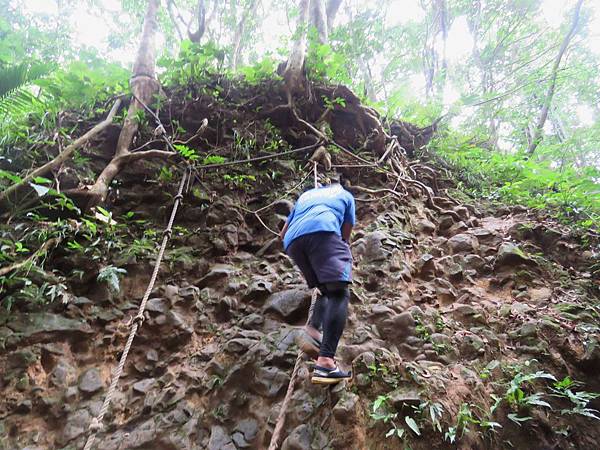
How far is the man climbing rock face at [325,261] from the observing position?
2568 mm

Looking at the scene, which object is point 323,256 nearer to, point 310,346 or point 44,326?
point 310,346

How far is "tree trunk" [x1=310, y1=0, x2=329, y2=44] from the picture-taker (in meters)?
7.89

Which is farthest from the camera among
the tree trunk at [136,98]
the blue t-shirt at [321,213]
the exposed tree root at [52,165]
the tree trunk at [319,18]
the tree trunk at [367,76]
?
the tree trunk at [367,76]

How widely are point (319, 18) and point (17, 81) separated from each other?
21.7 ft

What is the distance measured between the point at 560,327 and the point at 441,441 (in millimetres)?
1857

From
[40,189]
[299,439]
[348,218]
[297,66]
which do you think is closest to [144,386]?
[299,439]

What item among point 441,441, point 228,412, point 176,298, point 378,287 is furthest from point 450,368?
point 176,298

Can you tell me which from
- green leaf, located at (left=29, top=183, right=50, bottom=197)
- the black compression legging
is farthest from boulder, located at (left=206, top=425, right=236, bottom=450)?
green leaf, located at (left=29, top=183, right=50, bottom=197)

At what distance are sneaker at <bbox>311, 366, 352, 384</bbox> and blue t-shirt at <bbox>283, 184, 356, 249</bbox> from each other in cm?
105

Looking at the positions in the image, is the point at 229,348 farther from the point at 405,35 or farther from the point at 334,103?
the point at 405,35

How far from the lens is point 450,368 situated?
289 centimetres

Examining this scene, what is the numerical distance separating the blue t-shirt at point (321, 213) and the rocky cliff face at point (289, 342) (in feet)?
3.35

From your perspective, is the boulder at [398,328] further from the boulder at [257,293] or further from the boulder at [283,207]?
the boulder at [283,207]

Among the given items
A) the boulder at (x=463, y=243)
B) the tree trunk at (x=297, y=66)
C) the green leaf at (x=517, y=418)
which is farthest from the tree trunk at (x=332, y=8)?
the green leaf at (x=517, y=418)
